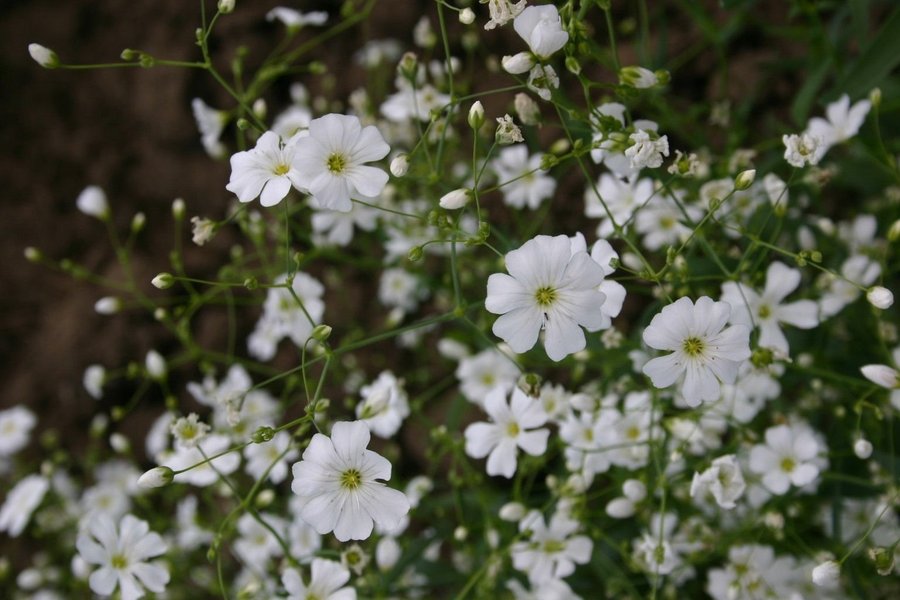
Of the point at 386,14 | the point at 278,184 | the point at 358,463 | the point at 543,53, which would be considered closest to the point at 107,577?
the point at 358,463

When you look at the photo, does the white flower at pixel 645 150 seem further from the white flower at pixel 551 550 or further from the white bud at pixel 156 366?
the white bud at pixel 156 366

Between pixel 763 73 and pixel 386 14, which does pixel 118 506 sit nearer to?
pixel 386 14

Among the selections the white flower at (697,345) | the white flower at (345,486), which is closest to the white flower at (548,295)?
the white flower at (697,345)

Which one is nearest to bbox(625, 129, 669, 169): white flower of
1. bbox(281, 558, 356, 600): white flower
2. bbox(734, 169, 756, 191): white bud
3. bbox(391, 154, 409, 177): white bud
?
bbox(734, 169, 756, 191): white bud

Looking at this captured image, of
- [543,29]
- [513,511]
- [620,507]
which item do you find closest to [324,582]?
[513,511]

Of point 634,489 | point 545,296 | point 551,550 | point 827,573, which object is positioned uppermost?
point 545,296

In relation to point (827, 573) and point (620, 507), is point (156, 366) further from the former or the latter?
point (827, 573)
